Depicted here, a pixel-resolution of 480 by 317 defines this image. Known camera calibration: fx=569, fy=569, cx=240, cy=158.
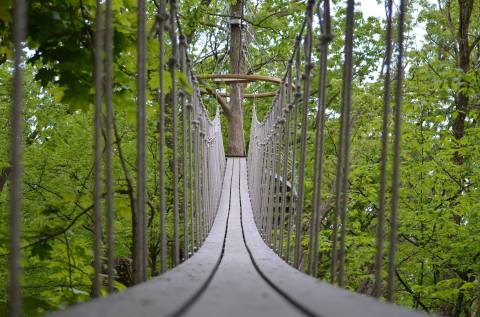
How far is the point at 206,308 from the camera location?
0.82 meters

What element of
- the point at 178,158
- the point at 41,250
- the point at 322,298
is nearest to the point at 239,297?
the point at 322,298

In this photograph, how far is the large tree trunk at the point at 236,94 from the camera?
10000 millimetres

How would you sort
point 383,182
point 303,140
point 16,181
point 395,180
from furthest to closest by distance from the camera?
point 303,140
point 383,182
point 395,180
point 16,181

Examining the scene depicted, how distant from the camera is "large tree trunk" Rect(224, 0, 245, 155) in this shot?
32.8 feet

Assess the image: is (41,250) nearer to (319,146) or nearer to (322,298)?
(319,146)

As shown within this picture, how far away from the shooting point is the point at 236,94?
1000 cm

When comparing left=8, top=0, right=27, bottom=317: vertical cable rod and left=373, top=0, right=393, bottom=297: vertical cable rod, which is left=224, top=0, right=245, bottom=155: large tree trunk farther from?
left=8, top=0, right=27, bottom=317: vertical cable rod

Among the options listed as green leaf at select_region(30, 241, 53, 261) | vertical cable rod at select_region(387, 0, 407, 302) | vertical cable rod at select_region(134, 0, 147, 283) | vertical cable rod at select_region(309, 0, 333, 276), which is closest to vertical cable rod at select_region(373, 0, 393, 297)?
vertical cable rod at select_region(387, 0, 407, 302)

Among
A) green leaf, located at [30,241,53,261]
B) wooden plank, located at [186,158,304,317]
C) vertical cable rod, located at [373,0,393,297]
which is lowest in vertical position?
green leaf, located at [30,241,53,261]

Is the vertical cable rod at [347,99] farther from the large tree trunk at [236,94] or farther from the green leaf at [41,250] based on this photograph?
the large tree trunk at [236,94]

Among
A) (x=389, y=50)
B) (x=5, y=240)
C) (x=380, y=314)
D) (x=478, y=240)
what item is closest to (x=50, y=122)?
(x=478, y=240)

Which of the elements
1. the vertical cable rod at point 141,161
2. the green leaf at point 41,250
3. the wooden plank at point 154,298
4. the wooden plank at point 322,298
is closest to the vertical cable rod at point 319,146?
the wooden plank at point 322,298

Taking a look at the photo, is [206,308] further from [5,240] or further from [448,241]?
[448,241]

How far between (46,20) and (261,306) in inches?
43.4
